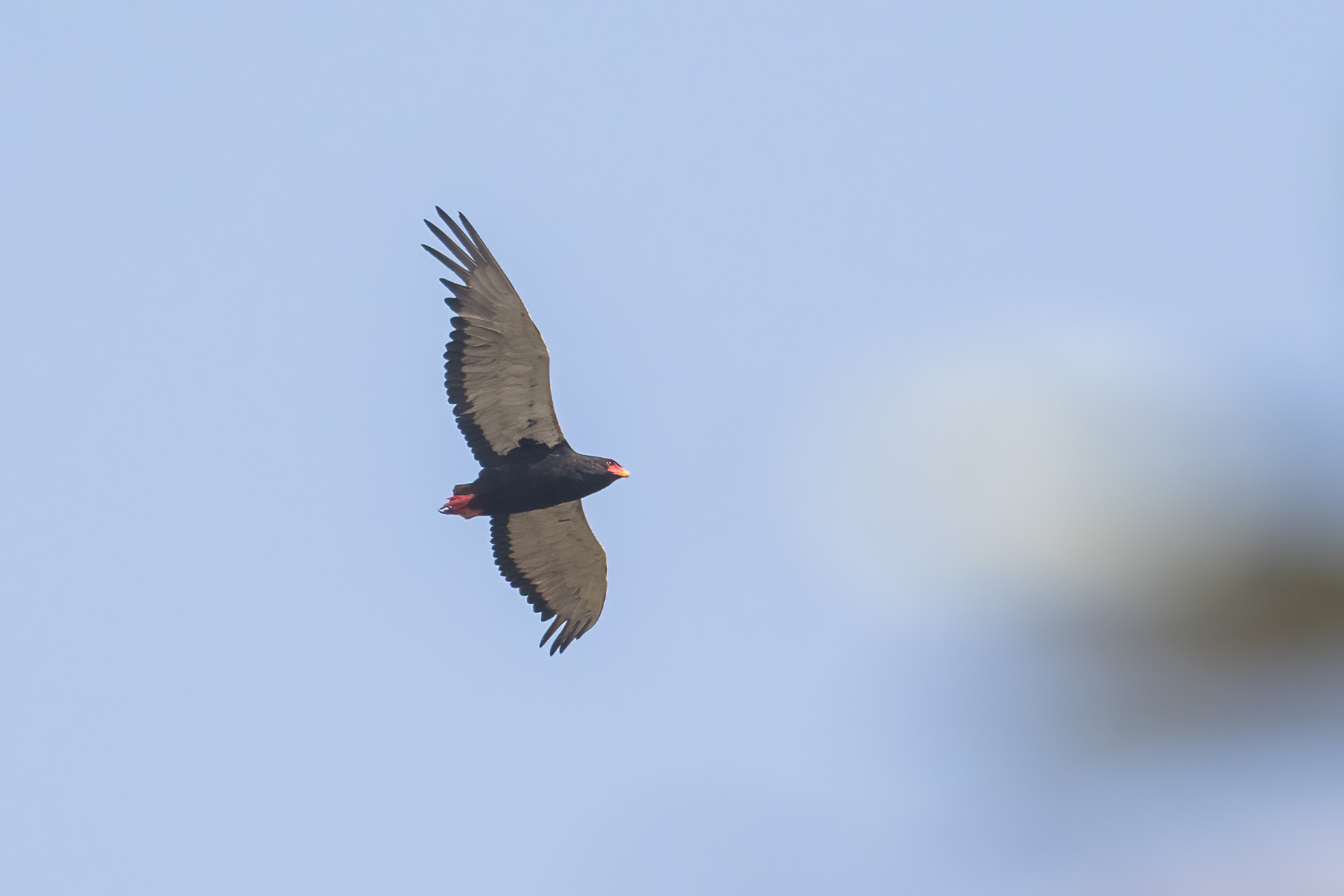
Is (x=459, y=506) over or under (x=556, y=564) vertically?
over

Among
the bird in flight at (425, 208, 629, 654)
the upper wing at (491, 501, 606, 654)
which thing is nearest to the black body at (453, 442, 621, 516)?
the bird in flight at (425, 208, 629, 654)

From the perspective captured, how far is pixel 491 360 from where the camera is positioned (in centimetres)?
2017

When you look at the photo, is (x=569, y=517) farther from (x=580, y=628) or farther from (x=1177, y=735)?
(x=1177, y=735)

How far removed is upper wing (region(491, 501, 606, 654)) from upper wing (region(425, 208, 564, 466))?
2054mm

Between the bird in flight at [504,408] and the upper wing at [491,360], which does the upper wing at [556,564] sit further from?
the upper wing at [491,360]

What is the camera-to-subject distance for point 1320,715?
1412mm

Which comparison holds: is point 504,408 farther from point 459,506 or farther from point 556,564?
point 556,564

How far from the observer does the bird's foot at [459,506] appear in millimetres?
20891

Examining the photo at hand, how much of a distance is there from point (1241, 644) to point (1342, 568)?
0.41 ft

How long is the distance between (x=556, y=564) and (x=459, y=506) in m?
3.44

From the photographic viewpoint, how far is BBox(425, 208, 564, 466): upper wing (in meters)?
19.9

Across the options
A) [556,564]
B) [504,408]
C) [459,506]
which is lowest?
[556,564]

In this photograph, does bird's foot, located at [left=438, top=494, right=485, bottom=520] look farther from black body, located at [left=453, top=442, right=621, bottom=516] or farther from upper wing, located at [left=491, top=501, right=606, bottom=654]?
upper wing, located at [left=491, top=501, right=606, bottom=654]

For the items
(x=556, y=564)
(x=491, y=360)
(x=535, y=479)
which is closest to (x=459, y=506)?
(x=535, y=479)
